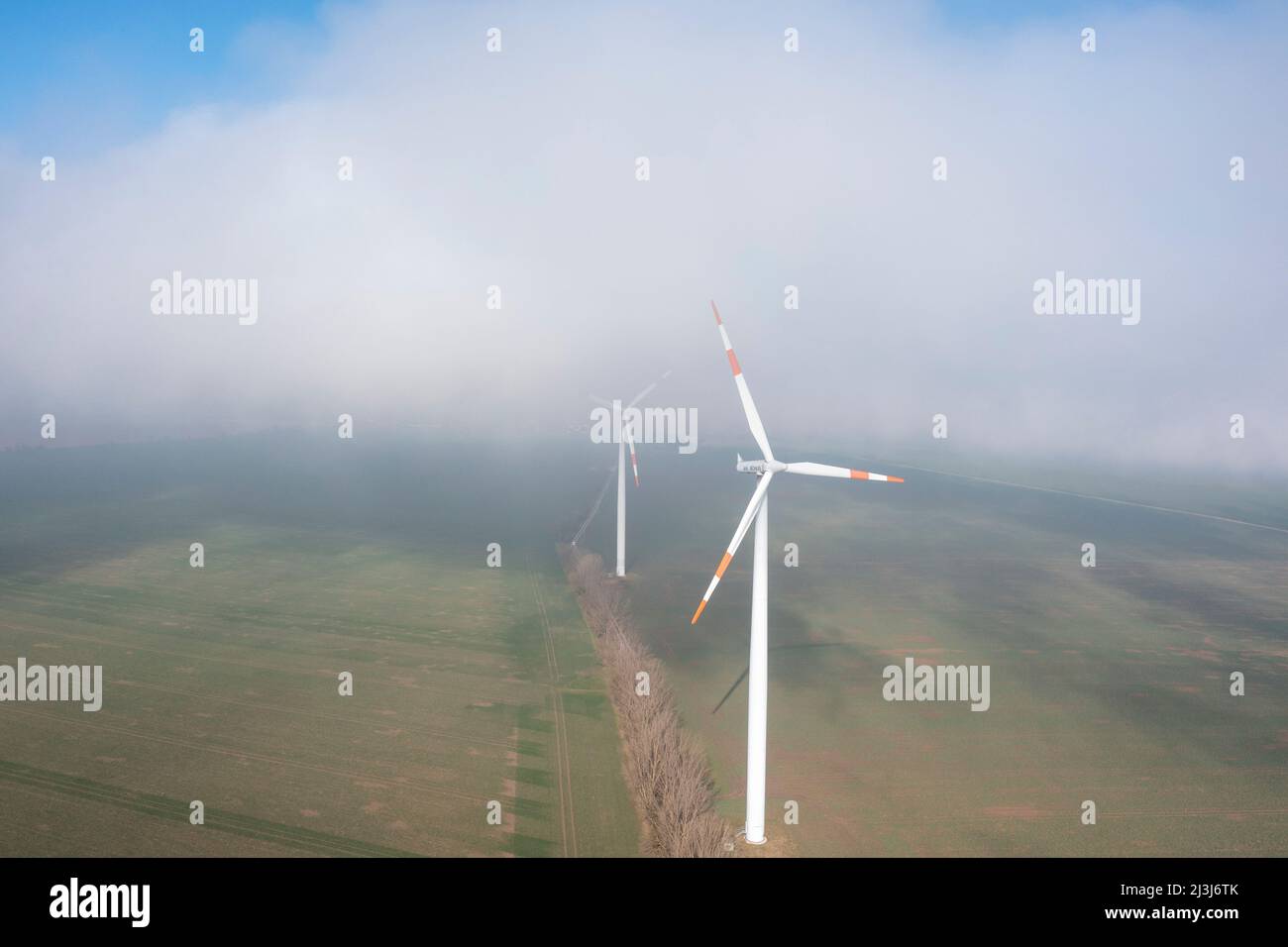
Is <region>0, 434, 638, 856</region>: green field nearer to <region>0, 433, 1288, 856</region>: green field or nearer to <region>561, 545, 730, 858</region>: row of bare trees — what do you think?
<region>0, 433, 1288, 856</region>: green field

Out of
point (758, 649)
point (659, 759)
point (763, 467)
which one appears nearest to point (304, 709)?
point (659, 759)

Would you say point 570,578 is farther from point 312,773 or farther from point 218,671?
point 312,773

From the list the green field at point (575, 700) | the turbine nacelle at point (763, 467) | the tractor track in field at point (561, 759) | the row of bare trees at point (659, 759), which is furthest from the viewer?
the green field at point (575, 700)

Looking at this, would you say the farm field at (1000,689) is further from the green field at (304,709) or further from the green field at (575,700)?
the green field at (304,709)

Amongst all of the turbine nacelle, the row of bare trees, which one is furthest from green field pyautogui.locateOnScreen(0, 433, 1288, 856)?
the turbine nacelle

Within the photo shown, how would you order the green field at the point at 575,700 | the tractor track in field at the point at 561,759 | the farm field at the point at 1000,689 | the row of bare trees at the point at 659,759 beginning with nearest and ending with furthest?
the row of bare trees at the point at 659,759 < the tractor track in field at the point at 561,759 < the green field at the point at 575,700 < the farm field at the point at 1000,689

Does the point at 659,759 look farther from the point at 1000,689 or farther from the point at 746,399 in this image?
the point at 1000,689

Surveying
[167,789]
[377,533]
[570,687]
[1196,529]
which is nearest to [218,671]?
[167,789]

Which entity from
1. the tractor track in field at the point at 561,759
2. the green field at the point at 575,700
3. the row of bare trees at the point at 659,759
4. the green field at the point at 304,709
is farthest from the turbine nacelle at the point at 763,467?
the tractor track in field at the point at 561,759
